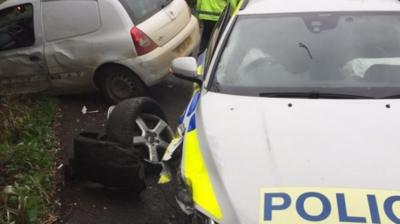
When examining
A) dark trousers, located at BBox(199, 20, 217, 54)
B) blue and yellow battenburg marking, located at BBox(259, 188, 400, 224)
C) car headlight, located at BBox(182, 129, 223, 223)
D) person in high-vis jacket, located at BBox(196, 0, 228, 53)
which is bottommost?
blue and yellow battenburg marking, located at BBox(259, 188, 400, 224)

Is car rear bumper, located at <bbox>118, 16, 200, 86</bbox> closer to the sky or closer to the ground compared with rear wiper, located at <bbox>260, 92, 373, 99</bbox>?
closer to the sky

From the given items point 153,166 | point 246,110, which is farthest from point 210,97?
point 153,166

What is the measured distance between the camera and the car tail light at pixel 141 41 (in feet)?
22.3

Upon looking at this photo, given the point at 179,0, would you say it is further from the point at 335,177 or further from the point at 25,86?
the point at 335,177

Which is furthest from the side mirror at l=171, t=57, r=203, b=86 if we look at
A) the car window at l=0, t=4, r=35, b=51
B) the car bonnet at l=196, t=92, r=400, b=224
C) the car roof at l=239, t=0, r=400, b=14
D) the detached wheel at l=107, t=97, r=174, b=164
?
the car window at l=0, t=4, r=35, b=51

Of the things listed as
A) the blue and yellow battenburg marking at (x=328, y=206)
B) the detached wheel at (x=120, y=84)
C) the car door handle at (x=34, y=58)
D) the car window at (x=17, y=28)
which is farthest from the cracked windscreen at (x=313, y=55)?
the car window at (x=17, y=28)

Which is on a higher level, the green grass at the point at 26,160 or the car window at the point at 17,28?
the car window at the point at 17,28

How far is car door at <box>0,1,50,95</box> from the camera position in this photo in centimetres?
727

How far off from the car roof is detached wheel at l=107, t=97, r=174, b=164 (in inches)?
54.9

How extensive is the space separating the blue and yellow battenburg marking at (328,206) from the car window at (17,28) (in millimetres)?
5323

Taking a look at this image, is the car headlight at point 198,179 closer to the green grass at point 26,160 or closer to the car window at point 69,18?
the green grass at point 26,160

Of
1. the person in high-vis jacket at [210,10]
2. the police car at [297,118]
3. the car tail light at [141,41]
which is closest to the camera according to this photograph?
the police car at [297,118]

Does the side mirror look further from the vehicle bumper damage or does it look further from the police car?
the vehicle bumper damage

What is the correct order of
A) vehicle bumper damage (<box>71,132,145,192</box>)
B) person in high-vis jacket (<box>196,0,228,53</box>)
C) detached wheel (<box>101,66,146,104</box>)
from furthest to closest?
person in high-vis jacket (<box>196,0,228,53</box>), detached wheel (<box>101,66,146,104</box>), vehicle bumper damage (<box>71,132,145,192</box>)
